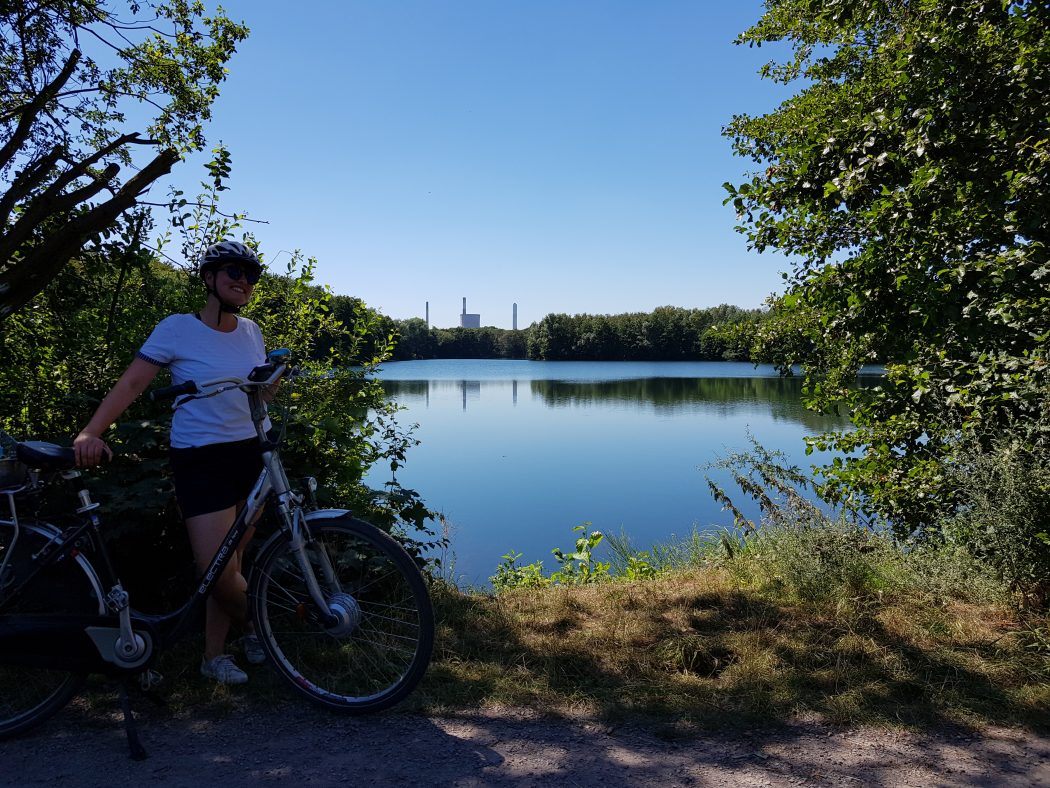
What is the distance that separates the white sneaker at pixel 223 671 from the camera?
9.69ft

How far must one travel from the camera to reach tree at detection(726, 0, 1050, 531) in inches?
156

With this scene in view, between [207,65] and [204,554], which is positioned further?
[207,65]

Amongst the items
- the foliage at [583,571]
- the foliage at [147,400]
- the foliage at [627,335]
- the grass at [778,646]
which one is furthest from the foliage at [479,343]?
the grass at [778,646]

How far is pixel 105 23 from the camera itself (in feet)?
20.6

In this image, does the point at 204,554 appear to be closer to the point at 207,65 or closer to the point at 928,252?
the point at 928,252

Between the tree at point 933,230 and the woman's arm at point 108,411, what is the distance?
4.32 m

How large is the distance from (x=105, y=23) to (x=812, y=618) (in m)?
7.86

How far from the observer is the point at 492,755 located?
2.41 meters

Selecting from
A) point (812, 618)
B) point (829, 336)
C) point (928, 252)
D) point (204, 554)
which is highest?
point (928, 252)

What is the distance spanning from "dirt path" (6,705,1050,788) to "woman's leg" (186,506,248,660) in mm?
405

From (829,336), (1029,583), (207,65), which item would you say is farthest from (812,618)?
(207,65)

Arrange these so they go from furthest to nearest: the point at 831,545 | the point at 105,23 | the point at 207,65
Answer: the point at 207,65 → the point at 105,23 → the point at 831,545

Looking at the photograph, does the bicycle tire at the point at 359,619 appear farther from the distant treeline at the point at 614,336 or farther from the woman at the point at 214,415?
the distant treeline at the point at 614,336

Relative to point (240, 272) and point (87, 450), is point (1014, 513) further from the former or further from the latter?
point (87, 450)
